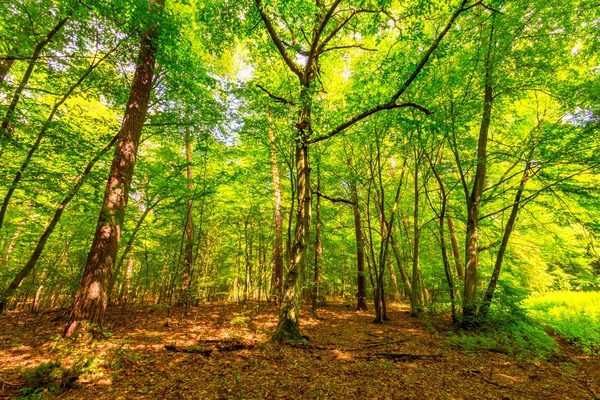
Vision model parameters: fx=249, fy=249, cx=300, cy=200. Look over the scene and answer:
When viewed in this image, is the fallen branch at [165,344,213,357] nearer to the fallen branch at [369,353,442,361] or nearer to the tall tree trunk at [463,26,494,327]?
the fallen branch at [369,353,442,361]

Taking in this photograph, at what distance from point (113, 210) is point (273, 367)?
465 centimetres

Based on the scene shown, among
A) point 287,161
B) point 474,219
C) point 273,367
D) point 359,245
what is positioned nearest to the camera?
point 273,367

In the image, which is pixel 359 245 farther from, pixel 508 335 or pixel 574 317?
pixel 574 317

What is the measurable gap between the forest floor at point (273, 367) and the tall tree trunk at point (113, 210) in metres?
0.62

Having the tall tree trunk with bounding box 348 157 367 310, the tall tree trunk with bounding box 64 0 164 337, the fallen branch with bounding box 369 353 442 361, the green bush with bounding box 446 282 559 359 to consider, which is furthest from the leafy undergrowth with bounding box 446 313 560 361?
the tall tree trunk with bounding box 64 0 164 337

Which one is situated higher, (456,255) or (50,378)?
(456,255)

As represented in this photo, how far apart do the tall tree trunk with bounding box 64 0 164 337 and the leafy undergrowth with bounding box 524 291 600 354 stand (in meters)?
12.3

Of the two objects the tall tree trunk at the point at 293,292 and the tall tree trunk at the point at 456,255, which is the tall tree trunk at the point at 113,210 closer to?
the tall tree trunk at the point at 293,292

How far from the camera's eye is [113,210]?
5457mm

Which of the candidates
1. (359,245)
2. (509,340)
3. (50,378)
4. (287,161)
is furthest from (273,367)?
(359,245)

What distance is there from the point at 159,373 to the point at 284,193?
1240cm

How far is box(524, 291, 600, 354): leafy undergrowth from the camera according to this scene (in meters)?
→ 7.46

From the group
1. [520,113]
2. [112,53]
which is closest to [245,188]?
[112,53]

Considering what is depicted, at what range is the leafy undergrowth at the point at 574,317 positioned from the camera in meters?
7.46
